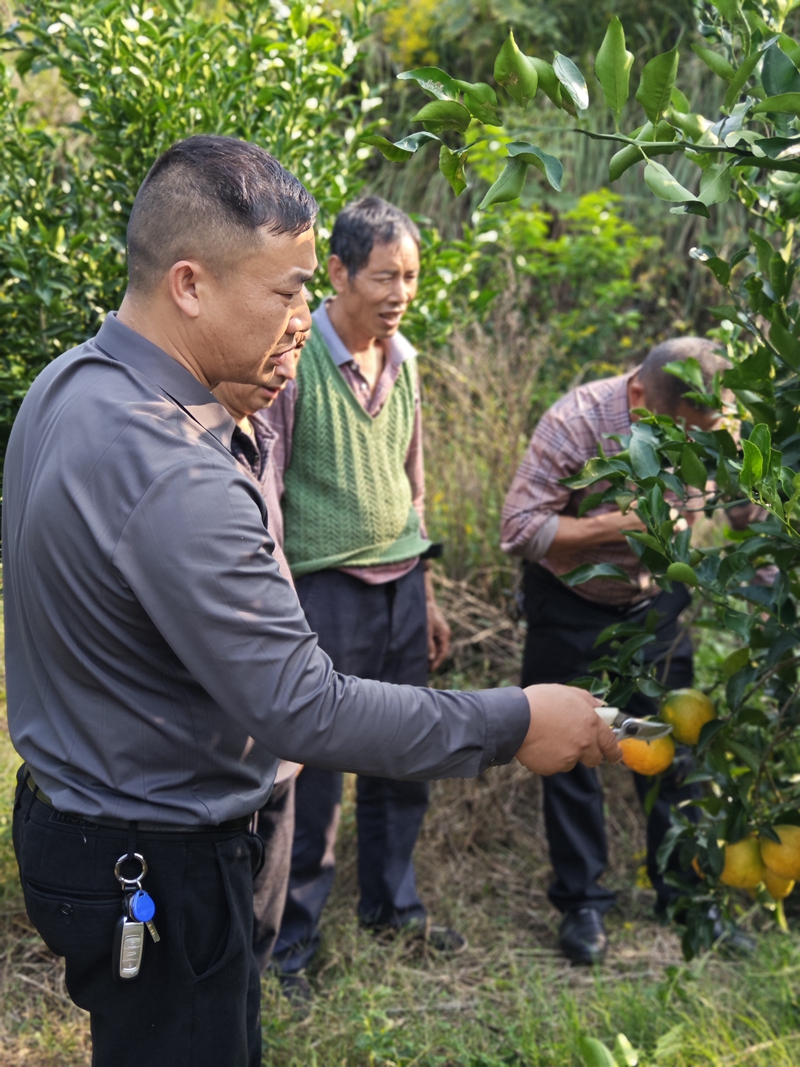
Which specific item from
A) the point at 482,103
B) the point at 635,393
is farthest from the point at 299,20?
the point at 482,103

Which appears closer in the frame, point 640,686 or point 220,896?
point 220,896

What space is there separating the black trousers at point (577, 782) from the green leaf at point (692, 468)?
156 cm

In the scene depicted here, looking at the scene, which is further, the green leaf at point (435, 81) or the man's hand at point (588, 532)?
the man's hand at point (588, 532)

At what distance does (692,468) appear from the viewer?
1.85 m

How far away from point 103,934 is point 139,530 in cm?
61

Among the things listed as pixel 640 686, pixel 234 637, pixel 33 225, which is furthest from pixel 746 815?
pixel 33 225

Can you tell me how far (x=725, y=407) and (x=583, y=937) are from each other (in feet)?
6.50

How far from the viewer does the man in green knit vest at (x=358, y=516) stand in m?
3.04

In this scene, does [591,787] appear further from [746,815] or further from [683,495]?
[683,495]

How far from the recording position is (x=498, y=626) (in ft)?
14.5

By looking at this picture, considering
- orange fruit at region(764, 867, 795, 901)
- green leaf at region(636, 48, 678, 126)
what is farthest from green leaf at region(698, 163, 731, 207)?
orange fruit at region(764, 867, 795, 901)

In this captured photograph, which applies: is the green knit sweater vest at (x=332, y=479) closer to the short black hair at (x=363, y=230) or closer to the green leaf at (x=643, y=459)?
the short black hair at (x=363, y=230)

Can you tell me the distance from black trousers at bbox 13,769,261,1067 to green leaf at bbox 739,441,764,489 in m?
0.94

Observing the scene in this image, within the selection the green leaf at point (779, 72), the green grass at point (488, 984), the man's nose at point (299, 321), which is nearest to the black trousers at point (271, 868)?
the green grass at point (488, 984)
